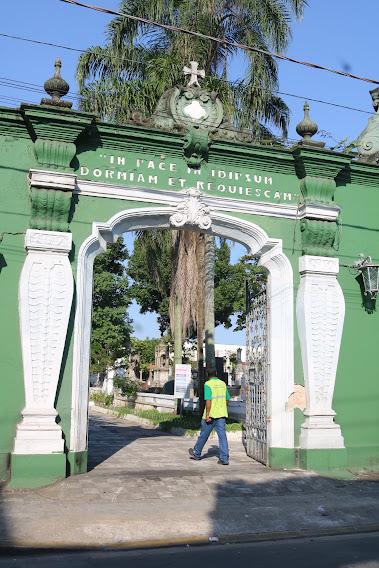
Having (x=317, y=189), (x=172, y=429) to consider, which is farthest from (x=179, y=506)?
(x=172, y=429)

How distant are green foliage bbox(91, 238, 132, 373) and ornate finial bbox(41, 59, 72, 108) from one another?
22.3 m

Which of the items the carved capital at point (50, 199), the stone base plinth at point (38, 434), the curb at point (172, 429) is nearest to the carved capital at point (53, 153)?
the carved capital at point (50, 199)

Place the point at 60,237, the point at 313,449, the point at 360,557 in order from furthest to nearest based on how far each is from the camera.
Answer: the point at 313,449 < the point at 60,237 < the point at 360,557

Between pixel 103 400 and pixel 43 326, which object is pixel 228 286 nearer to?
pixel 103 400

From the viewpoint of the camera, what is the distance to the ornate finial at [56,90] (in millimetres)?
9164

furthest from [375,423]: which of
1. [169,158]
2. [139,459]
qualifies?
[169,158]

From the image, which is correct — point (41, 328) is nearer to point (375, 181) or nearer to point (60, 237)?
point (60, 237)

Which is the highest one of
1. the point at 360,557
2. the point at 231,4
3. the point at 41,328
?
the point at 231,4

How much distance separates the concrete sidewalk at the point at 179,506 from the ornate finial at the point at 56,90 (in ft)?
18.3

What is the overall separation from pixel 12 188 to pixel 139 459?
512 centimetres

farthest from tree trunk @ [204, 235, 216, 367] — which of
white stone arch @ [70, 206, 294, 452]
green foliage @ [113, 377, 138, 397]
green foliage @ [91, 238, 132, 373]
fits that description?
green foliage @ [91, 238, 132, 373]

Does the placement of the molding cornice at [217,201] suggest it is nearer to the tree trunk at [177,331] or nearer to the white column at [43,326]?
the white column at [43,326]

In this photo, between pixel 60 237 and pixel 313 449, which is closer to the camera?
pixel 60 237

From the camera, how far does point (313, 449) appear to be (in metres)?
9.59
